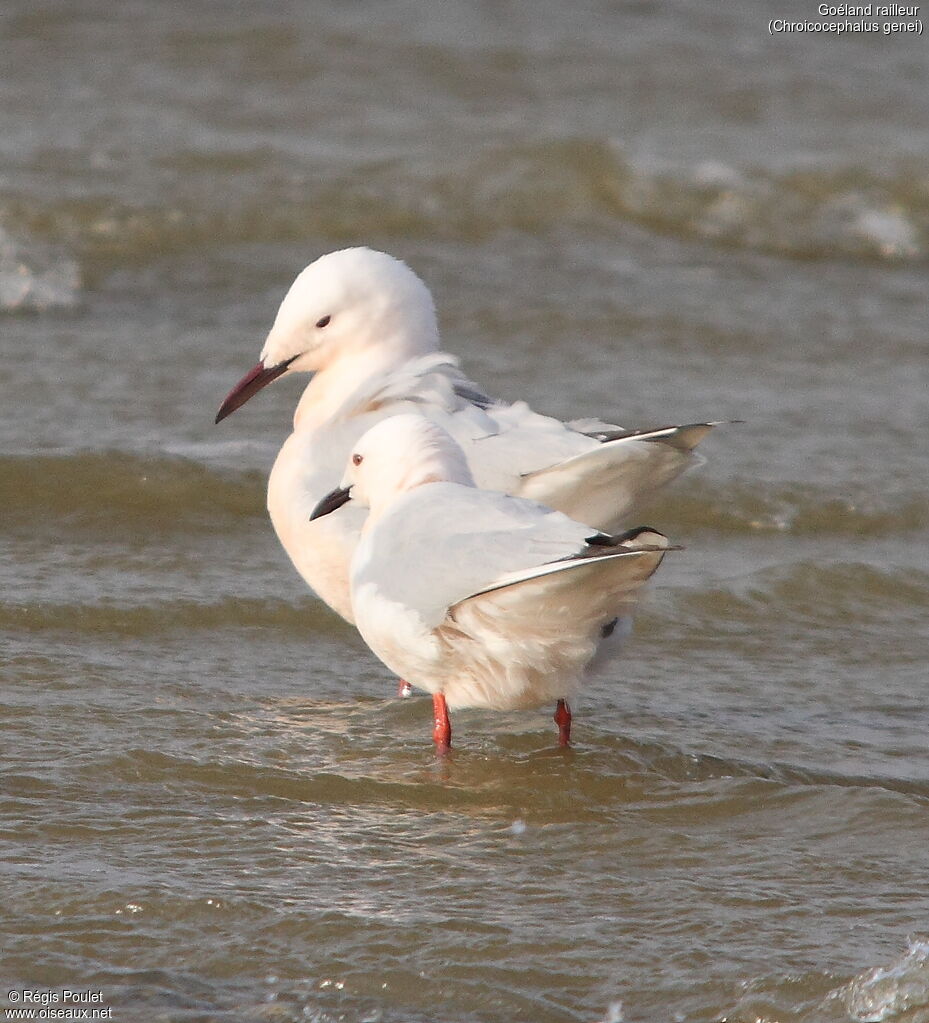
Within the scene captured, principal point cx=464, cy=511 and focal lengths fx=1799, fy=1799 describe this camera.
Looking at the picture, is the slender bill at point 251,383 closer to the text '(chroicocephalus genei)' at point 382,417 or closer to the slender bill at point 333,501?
the text '(chroicocephalus genei)' at point 382,417

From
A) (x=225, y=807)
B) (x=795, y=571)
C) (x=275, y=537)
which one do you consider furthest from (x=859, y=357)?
(x=225, y=807)

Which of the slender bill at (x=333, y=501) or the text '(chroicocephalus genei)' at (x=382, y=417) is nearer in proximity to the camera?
the text '(chroicocephalus genei)' at (x=382, y=417)

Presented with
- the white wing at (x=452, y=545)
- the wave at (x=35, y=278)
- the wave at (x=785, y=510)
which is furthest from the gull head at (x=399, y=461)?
the wave at (x=35, y=278)

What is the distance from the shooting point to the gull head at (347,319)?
5.37 metres

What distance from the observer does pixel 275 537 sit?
20.2 ft

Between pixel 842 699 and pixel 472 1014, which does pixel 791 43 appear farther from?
pixel 472 1014

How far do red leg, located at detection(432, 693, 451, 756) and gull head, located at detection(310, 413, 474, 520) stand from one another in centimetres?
50

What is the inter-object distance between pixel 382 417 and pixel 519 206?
607 centimetres

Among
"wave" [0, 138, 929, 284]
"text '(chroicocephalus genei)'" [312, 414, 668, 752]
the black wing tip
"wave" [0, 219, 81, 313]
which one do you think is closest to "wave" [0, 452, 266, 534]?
"text '(chroicocephalus genei)'" [312, 414, 668, 752]

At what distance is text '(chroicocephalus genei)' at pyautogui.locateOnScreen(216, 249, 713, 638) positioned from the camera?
14.5ft

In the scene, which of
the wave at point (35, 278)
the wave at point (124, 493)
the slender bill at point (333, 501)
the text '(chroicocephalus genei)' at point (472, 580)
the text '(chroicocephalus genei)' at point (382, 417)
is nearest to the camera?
the text '(chroicocephalus genei)' at point (472, 580)

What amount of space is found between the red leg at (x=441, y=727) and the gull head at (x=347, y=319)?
1.37 m

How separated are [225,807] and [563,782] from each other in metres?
0.81

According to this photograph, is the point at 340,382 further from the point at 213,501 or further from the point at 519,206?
the point at 519,206
